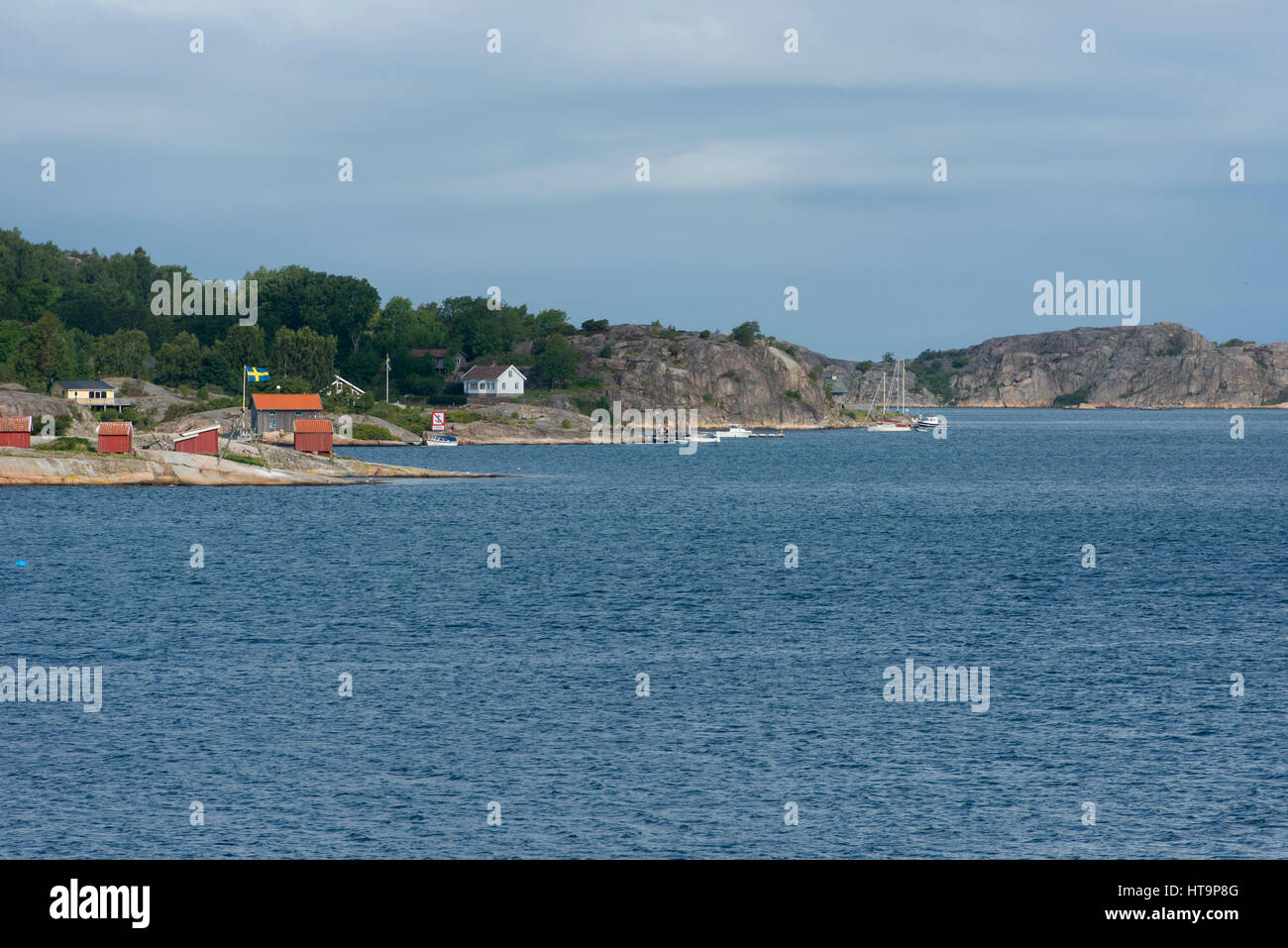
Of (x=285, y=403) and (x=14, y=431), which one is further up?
(x=285, y=403)

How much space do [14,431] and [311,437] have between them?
35249 mm

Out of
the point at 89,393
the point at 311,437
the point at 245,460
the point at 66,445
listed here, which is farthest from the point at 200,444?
the point at 89,393

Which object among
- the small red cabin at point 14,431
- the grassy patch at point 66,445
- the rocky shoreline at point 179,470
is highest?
the small red cabin at point 14,431

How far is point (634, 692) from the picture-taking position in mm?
40219

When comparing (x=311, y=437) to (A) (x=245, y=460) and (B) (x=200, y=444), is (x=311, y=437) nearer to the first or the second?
(B) (x=200, y=444)

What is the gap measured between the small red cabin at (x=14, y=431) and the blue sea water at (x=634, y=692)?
31.0 m

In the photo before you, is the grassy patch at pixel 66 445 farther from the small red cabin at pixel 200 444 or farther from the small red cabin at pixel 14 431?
the small red cabin at pixel 200 444

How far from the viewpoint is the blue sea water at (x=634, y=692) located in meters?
27.5

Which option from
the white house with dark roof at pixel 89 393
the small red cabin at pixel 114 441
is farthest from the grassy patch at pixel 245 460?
the white house with dark roof at pixel 89 393

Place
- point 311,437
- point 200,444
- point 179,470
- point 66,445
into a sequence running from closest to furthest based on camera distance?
point 179,470 → point 66,445 → point 200,444 → point 311,437

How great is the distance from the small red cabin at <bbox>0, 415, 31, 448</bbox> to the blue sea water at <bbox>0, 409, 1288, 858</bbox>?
3100cm

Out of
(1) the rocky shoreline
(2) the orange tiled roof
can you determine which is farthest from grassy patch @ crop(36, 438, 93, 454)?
(2) the orange tiled roof

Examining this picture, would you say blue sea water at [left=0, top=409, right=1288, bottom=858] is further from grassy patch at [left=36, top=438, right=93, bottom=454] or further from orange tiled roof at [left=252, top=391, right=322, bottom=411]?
orange tiled roof at [left=252, top=391, right=322, bottom=411]

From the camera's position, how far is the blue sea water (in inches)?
1081
